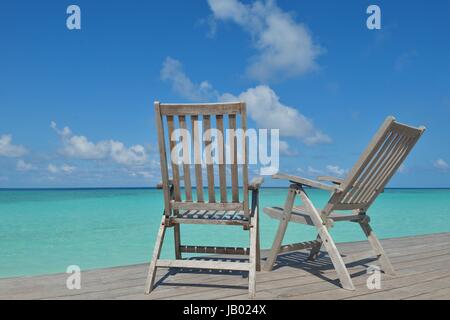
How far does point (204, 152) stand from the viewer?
2689mm

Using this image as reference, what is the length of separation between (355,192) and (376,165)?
0.81 ft

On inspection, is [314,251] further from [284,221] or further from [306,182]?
[306,182]

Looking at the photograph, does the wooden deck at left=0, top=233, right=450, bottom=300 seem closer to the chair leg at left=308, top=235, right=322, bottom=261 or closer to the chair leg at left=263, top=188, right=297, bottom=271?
the chair leg at left=308, top=235, right=322, bottom=261

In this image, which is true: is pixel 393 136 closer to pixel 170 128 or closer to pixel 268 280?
pixel 268 280

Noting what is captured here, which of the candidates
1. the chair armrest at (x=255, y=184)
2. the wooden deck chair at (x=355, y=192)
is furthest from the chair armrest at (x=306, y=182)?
the chair armrest at (x=255, y=184)

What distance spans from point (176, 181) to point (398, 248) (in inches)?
116

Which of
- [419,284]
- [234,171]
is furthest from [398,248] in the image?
[234,171]

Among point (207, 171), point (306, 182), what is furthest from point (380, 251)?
point (207, 171)

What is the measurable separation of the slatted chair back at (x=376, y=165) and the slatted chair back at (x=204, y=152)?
733 millimetres

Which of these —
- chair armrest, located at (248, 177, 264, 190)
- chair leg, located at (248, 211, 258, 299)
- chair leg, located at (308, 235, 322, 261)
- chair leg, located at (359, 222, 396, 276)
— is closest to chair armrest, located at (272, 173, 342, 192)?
chair armrest, located at (248, 177, 264, 190)

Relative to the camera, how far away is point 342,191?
279 centimetres

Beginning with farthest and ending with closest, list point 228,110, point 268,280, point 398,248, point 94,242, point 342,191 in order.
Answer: point 94,242, point 398,248, point 268,280, point 342,191, point 228,110
